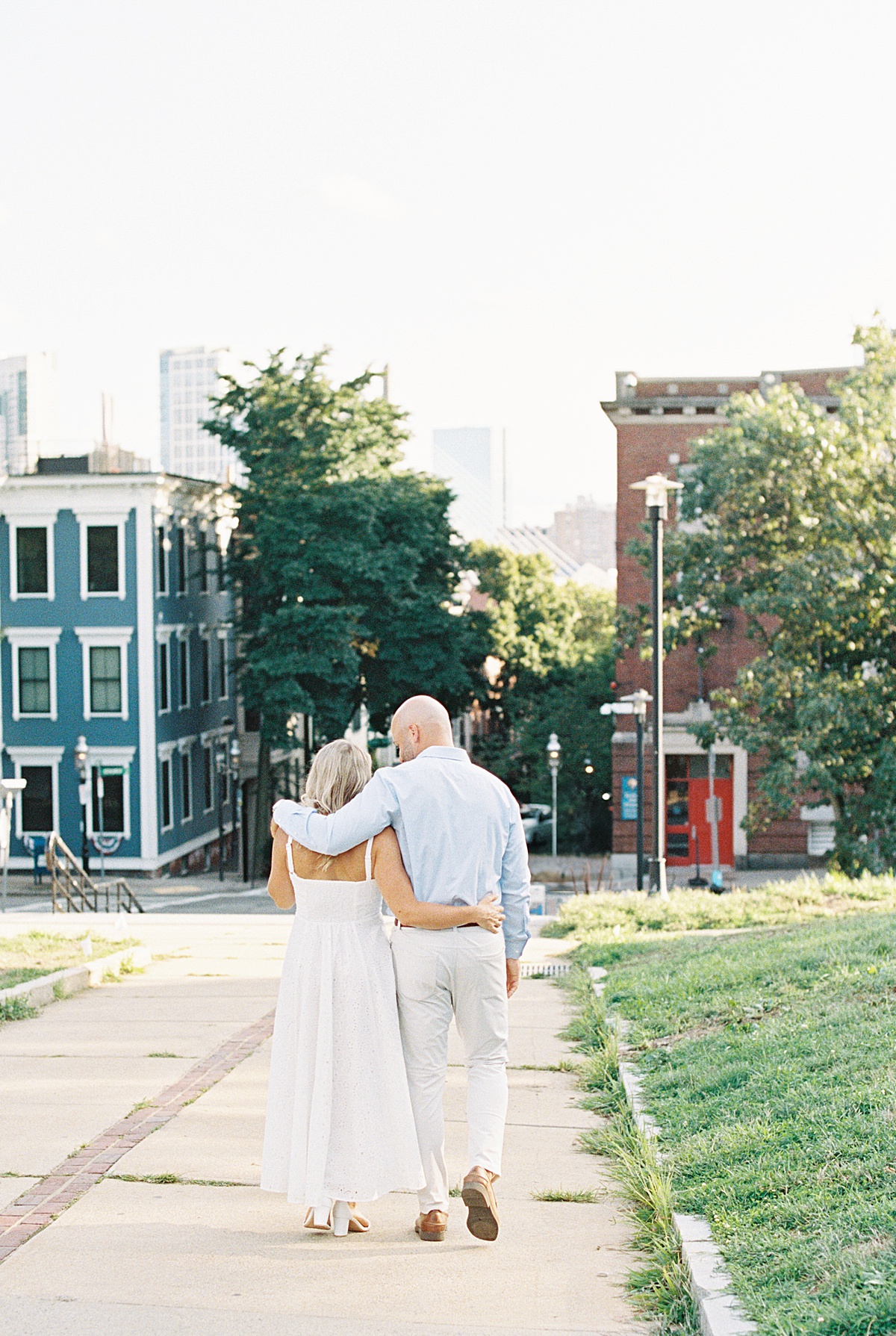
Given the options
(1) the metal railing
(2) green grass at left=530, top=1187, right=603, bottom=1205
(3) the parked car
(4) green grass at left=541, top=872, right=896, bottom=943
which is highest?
(2) green grass at left=530, top=1187, right=603, bottom=1205

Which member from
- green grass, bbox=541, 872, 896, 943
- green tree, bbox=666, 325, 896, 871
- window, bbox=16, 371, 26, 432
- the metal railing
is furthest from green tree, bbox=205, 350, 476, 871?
window, bbox=16, 371, 26, 432

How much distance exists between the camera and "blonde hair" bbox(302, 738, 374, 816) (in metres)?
4.88

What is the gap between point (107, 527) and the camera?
120ft

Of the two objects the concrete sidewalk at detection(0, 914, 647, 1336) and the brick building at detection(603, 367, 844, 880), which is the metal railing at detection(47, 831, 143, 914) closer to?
the brick building at detection(603, 367, 844, 880)

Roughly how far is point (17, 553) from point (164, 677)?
496cm

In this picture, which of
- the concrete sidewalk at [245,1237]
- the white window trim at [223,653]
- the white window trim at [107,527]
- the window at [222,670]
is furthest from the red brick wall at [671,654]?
the concrete sidewalk at [245,1237]

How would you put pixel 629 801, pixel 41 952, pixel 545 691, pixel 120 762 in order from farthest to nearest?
pixel 545 691 → pixel 120 762 → pixel 629 801 → pixel 41 952

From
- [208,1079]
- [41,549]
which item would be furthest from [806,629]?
[41,549]

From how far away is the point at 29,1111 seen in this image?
6320mm

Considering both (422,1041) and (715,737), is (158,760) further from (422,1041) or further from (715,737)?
(422,1041)

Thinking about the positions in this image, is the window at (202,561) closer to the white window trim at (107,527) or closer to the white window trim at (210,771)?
the white window trim at (107,527)

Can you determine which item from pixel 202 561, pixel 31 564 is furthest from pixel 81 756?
pixel 202 561

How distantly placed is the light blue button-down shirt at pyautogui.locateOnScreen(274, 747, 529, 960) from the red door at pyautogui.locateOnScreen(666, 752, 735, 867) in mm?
31395

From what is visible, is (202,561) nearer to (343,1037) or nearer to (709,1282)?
(343,1037)
